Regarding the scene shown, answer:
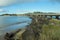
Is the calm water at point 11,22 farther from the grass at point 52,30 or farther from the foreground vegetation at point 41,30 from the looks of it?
the grass at point 52,30

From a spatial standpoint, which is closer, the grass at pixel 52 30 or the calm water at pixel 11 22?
the calm water at pixel 11 22

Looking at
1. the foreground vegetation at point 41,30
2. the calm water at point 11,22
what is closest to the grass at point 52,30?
the foreground vegetation at point 41,30

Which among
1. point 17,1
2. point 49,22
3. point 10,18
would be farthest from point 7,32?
point 49,22

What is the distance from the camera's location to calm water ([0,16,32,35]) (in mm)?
1954

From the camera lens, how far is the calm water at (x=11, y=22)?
1.95m

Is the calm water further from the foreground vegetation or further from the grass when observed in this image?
the grass

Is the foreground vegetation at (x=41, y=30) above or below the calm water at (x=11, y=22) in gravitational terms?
below

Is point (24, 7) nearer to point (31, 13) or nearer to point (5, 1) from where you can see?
point (31, 13)

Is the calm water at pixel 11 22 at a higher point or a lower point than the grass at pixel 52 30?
higher

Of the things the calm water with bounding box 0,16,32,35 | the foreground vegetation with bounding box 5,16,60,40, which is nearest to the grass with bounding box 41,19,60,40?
the foreground vegetation with bounding box 5,16,60,40

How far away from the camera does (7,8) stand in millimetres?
1993

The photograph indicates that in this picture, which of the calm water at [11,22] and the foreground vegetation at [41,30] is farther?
the foreground vegetation at [41,30]

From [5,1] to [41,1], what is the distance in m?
0.52

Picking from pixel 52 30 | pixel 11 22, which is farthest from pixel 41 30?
pixel 11 22
